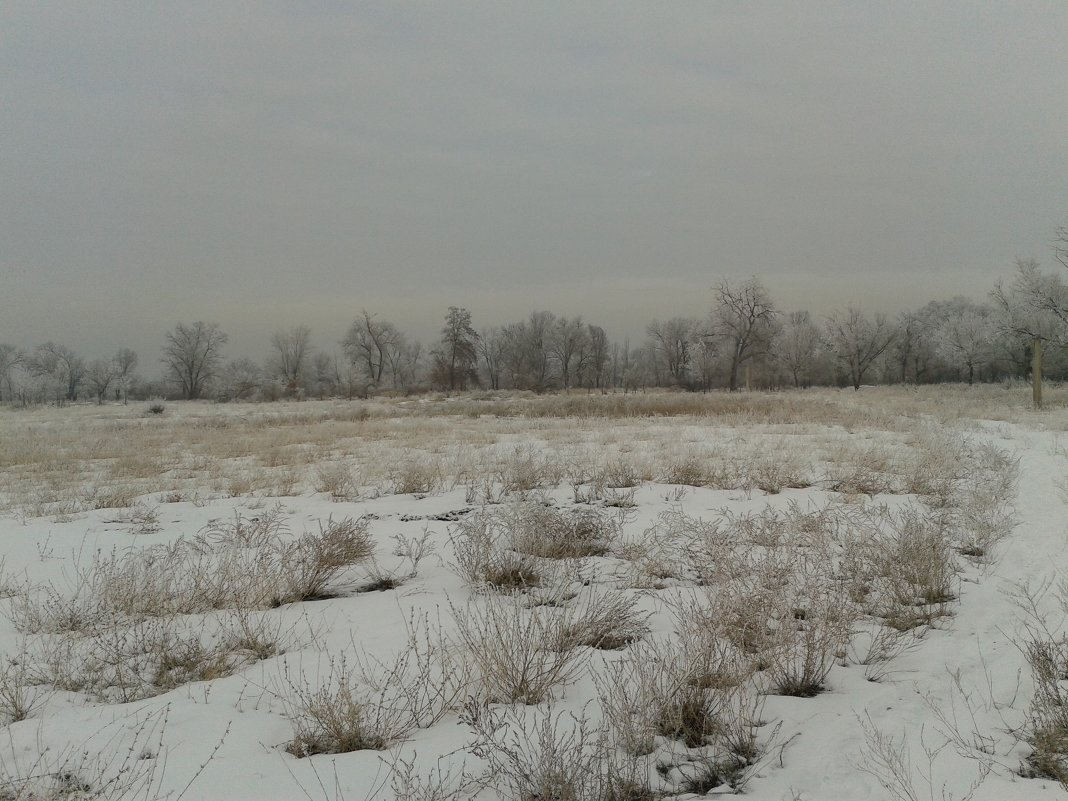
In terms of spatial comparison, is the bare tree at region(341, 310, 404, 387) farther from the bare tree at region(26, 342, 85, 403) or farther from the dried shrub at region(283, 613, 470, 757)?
the dried shrub at region(283, 613, 470, 757)

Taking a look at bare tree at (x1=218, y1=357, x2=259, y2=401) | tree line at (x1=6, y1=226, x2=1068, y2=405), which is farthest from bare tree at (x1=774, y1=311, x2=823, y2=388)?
bare tree at (x1=218, y1=357, x2=259, y2=401)

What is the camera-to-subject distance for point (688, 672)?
280 cm

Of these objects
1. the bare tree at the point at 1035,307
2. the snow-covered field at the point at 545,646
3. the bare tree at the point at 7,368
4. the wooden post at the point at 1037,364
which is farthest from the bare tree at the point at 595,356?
the snow-covered field at the point at 545,646

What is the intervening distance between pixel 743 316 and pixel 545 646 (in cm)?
5733

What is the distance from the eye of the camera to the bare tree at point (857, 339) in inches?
2586

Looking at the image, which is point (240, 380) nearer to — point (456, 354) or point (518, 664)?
point (456, 354)

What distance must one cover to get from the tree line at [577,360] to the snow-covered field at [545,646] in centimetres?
5111

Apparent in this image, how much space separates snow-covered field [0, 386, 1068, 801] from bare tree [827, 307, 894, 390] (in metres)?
65.7

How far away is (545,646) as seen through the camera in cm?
310

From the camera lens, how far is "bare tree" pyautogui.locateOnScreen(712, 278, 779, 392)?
54.6m

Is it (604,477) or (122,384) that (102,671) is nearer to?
→ (604,477)

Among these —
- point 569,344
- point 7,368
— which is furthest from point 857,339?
point 7,368

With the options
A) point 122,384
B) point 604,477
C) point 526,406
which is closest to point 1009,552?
point 604,477

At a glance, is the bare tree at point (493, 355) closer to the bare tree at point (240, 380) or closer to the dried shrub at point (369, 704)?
the bare tree at point (240, 380)
